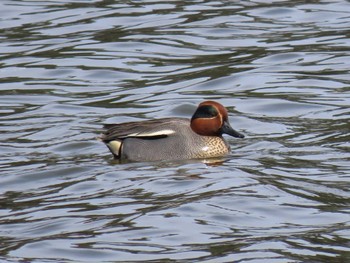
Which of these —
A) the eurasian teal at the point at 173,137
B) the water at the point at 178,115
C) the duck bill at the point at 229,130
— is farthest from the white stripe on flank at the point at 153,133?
the duck bill at the point at 229,130

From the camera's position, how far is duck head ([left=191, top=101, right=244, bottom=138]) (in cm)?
1295

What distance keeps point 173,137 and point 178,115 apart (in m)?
1.97

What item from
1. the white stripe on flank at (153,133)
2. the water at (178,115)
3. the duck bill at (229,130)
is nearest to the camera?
the water at (178,115)

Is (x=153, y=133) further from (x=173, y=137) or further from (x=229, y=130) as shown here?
(x=229, y=130)

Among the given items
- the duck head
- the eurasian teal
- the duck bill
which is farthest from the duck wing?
the duck bill

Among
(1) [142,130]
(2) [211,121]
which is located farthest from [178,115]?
(1) [142,130]

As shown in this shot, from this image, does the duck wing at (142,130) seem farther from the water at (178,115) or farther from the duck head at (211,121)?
the water at (178,115)

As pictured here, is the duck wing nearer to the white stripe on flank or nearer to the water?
the white stripe on flank

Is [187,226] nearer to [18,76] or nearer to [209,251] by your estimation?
[209,251]

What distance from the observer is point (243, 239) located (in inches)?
363

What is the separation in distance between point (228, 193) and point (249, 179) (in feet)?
2.03

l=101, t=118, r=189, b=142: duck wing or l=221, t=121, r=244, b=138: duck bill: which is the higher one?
l=101, t=118, r=189, b=142: duck wing

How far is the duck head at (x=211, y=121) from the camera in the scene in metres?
12.9

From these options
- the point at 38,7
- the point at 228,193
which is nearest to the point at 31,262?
the point at 228,193
